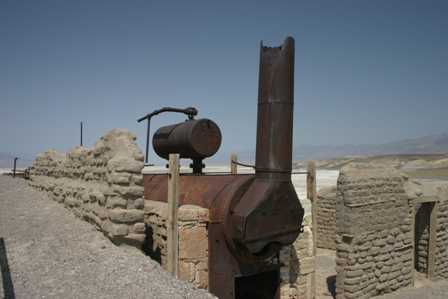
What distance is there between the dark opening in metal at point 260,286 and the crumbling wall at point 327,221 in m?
7.86

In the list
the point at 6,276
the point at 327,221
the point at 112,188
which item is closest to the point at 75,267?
the point at 6,276

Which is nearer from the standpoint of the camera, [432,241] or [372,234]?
[372,234]

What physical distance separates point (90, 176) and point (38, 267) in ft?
8.87

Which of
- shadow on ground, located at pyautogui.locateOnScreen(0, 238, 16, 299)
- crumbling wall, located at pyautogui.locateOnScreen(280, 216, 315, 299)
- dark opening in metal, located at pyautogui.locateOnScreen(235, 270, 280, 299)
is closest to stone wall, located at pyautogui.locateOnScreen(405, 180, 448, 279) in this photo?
crumbling wall, located at pyautogui.locateOnScreen(280, 216, 315, 299)

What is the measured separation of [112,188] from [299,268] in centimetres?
404

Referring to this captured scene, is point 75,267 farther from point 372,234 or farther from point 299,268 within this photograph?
point 372,234

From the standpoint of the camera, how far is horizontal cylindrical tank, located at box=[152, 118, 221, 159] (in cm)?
796

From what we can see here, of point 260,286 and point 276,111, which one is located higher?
point 276,111

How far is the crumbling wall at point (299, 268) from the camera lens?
7316 mm

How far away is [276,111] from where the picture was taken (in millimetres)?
5828

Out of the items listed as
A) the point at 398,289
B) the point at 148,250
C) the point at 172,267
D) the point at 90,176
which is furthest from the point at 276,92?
the point at 398,289

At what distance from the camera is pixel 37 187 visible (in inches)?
468

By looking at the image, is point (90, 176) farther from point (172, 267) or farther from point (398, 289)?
point (398, 289)

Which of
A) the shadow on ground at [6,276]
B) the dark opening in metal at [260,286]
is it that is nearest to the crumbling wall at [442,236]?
the dark opening in metal at [260,286]
